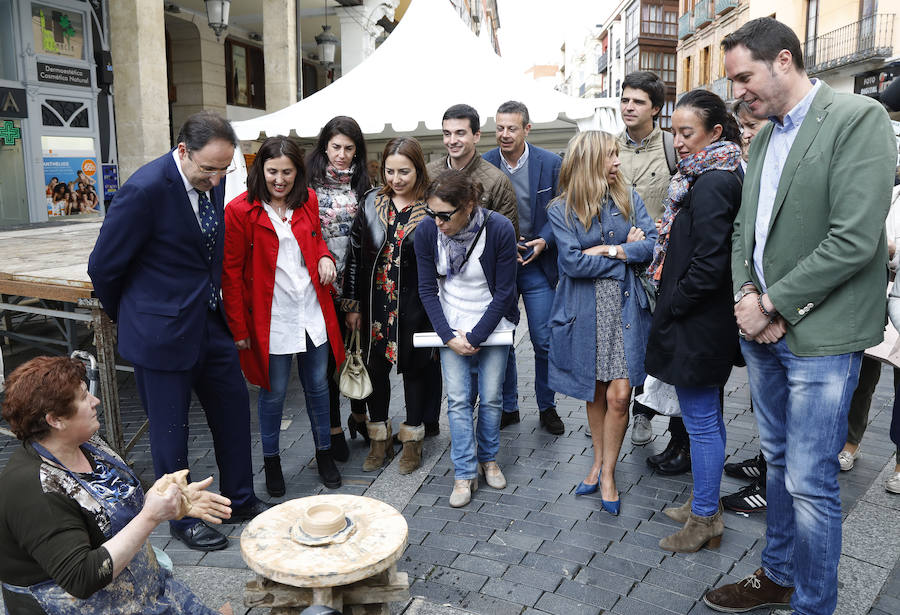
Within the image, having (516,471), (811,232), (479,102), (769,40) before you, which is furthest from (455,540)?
(479,102)

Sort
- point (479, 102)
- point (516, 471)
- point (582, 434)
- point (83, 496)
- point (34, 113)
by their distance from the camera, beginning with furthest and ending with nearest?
1. point (34, 113)
2. point (479, 102)
3. point (582, 434)
4. point (516, 471)
5. point (83, 496)

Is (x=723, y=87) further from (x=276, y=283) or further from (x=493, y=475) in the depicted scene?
(x=276, y=283)

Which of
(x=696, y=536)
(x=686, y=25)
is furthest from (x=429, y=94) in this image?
(x=686, y=25)

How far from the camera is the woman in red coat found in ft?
12.4

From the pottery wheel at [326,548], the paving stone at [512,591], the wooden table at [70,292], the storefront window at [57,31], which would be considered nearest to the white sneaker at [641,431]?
the paving stone at [512,591]

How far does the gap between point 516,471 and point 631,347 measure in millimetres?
1143

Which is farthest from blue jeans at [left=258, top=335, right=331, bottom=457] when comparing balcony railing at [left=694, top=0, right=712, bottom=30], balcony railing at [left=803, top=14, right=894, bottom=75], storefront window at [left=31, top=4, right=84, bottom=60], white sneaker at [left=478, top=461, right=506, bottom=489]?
balcony railing at [left=694, top=0, right=712, bottom=30]

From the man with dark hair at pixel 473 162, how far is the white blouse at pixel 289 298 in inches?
46.0

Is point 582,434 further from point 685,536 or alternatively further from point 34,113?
point 34,113

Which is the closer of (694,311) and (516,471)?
(694,311)

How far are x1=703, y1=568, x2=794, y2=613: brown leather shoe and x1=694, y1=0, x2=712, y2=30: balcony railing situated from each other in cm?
4180

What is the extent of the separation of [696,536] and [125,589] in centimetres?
247

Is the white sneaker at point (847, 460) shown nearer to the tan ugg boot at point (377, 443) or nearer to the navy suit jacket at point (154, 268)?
the tan ugg boot at point (377, 443)

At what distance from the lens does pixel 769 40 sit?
2.42m
